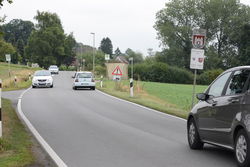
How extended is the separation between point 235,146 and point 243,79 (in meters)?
1.14

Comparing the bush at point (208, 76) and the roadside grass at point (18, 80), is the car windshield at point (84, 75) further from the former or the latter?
the bush at point (208, 76)

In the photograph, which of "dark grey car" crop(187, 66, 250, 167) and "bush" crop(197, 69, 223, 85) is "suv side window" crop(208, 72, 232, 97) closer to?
"dark grey car" crop(187, 66, 250, 167)

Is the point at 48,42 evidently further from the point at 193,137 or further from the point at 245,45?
the point at 193,137

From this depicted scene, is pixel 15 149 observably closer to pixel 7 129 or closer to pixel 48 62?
pixel 7 129

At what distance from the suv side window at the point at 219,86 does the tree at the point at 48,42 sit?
10715 centimetres

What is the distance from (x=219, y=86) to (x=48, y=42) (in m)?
110

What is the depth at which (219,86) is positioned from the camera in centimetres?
923

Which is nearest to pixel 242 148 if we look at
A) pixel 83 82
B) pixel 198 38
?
pixel 198 38

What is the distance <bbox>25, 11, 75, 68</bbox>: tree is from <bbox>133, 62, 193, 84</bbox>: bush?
38.6 meters

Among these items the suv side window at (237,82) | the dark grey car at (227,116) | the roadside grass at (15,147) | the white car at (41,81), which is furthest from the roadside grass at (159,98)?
the suv side window at (237,82)

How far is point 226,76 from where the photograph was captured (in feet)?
29.8

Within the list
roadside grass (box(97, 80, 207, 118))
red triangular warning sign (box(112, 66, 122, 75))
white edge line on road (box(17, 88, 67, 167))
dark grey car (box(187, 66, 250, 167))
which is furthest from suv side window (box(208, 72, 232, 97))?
red triangular warning sign (box(112, 66, 122, 75))

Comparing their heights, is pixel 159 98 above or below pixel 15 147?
below

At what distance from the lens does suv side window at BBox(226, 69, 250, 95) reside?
27.1ft
